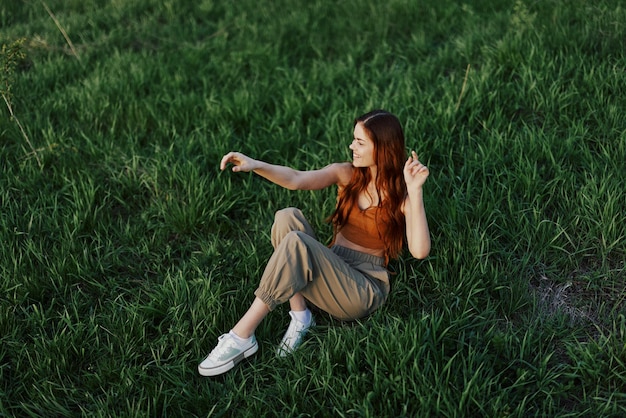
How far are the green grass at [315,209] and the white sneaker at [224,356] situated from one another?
0.24 ft

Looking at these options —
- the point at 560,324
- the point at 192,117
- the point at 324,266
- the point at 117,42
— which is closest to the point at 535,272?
the point at 560,324

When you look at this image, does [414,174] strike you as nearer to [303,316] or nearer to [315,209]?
[303,316]

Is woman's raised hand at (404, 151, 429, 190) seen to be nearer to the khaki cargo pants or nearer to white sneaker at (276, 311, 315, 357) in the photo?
the khaki cargo pants

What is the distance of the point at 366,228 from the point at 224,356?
2.80 feet

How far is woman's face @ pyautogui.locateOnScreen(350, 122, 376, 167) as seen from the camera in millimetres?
2756

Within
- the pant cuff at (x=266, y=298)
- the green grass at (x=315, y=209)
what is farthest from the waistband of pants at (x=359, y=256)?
the pant cuff at (x=266, y=298)

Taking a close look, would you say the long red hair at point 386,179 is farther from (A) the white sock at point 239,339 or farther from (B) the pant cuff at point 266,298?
(A) the white sock at point 239,339

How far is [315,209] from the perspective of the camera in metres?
3.43

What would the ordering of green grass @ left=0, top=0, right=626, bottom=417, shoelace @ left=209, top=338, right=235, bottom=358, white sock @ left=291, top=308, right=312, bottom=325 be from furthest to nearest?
1. white sock @ left=291, top=308, right=312, bottom=325
2. shoelace @ left=209, top=338, right=235, bottom=358
3. green grass @ left=0, top=0, right=626, bottom=417

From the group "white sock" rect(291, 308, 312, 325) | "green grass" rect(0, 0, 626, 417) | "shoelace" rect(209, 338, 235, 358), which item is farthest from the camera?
"white sock" rect(291, 308, 312, 325)

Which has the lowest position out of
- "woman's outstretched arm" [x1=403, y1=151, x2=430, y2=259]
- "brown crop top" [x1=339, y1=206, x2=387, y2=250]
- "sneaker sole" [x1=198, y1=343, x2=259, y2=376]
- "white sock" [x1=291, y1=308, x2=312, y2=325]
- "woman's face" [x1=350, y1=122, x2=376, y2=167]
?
"white sock" [x1=291, y1=308, x2=312, y2=325]

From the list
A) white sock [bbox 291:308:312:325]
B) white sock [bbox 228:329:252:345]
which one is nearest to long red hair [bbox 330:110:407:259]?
white sock [bbox 291:308:312:325]

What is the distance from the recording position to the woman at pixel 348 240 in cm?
264

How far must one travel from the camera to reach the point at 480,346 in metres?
2.68
